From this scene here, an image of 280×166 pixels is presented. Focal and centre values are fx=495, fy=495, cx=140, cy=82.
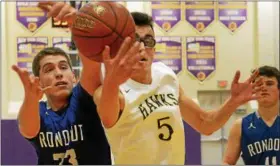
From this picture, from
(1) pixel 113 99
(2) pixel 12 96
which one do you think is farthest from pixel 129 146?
(2) pixel 12 96

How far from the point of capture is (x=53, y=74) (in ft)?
7.55

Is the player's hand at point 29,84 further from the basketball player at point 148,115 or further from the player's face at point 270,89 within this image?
the player's face at point 270,89

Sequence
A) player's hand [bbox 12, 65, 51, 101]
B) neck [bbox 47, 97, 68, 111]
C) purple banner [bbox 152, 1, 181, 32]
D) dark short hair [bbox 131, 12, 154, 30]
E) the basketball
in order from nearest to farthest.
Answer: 1. player's hand [bbox 12, 65, 51, 101]
2. the basketball
3. dark short hair [bbox 131, 12, 154, 30]
4. neck [bbox 47, 97, 68, 111]
5. purple banner [bbox 152, 1, 181, 32]

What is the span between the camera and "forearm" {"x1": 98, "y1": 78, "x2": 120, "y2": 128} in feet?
5.25

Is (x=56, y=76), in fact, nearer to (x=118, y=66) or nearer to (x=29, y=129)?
(x=29, y=129)

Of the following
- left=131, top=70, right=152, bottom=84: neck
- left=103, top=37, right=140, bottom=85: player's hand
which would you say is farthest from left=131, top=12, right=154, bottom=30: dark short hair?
left=103, top=37, right=140, bottom=85: player's hand

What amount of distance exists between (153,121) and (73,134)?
422 mm

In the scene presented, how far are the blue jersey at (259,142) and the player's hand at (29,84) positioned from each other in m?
1.87

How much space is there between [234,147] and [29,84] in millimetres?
1957

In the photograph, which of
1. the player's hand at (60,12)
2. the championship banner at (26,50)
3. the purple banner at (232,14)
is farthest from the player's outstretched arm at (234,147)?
the championship banner at (26,50)

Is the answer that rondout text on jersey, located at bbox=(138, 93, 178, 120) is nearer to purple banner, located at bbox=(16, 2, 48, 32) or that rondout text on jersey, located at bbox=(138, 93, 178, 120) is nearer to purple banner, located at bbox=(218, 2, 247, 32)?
purple banner, located at bbox=(16, 2, 48, 32)

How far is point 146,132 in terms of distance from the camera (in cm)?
201

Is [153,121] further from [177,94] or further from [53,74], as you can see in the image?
[53,74]

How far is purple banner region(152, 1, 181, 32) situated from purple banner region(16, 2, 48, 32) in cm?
140
